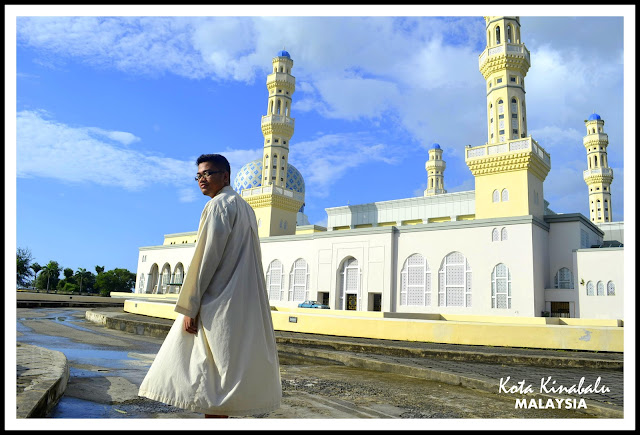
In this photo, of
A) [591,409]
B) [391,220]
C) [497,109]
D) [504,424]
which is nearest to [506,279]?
[497,109]

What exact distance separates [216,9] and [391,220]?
38.6 m

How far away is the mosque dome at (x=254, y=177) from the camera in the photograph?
44125 millimetres

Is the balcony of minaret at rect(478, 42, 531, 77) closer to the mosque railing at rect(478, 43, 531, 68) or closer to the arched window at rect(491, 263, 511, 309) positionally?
the mosque railing at rect(478, 43, 531, 68)

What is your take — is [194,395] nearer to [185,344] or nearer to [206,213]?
[185,344]

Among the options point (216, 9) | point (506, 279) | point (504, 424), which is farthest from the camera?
point (506, 279)

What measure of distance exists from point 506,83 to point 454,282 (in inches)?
511

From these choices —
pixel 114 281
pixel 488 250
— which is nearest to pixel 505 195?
pixel 488 250

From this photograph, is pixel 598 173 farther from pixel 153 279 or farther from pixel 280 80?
pixel 153 279

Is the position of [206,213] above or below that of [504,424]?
above

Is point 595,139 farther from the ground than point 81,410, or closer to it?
farther from the ground

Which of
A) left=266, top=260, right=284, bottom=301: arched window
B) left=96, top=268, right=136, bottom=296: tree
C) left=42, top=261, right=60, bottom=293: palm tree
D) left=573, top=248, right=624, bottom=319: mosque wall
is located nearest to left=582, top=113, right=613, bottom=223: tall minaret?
left=573, top=248, right=624, bottom=319: mosque wall

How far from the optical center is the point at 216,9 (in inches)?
150

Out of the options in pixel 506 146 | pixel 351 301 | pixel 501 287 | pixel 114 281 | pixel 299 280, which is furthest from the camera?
pixel 114 281

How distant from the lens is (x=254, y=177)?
146 ft
